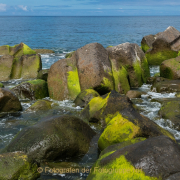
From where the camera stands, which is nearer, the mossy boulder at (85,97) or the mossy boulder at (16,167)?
the mossy boulder at (16,167)

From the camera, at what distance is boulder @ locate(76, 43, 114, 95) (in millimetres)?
10461

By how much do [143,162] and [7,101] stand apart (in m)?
6.43

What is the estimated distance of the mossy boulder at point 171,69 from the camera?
1274cm

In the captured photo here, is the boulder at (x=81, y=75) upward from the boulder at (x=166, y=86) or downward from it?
upward

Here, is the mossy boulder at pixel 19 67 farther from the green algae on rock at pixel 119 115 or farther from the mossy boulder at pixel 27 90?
the green algae on rock at pixel 119 115

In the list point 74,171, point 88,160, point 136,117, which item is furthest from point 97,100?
point 74,171

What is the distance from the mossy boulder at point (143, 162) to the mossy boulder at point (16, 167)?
127cm

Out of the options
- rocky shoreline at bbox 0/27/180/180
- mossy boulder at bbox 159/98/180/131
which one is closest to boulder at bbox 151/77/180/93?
rocky shoreline at bbox 0/27/180/180

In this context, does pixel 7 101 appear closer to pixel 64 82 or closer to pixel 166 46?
pixel 64 82

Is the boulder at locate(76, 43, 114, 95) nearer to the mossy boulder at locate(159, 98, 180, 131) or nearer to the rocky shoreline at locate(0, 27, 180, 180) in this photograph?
the rocky shoreline at locate(0, 27, 180, 180)

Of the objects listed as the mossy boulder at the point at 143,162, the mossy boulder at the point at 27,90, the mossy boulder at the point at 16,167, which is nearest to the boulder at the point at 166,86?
the mossy boulder at the point at 27,90

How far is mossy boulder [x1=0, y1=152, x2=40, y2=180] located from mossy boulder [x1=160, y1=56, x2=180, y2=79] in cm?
997

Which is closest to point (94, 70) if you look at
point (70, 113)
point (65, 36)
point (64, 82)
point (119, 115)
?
point (64, 82)

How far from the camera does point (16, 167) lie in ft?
14.7
